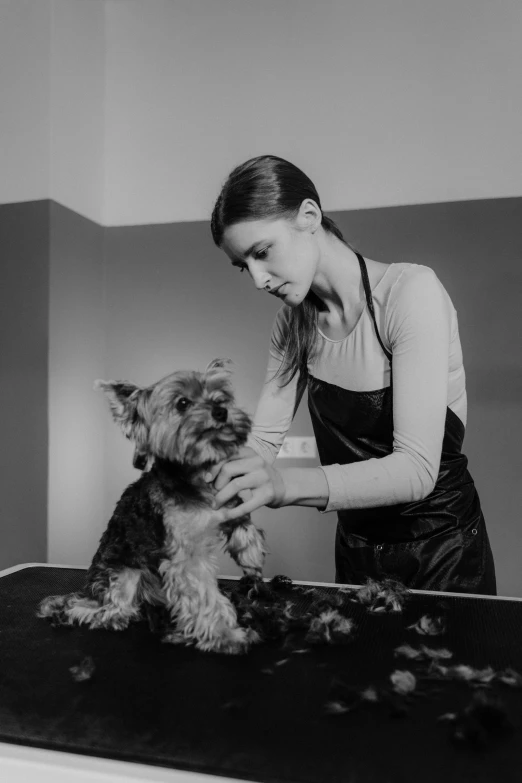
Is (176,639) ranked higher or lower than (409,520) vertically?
lower

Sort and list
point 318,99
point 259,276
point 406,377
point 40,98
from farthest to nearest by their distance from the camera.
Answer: point 318,99
point 40,98
point 259,276
point 406,377

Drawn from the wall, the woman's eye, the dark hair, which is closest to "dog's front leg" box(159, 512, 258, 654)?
the woman's eye

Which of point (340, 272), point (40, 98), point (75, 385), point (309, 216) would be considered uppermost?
point (40, 98)

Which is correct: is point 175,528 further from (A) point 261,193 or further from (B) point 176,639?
(A) point 261,193

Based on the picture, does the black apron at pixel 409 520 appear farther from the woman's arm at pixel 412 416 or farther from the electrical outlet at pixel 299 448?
the electrical outlet at pixel 299 448

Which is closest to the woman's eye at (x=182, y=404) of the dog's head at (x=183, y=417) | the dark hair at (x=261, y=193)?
the dog's head at (x=183, y=417)

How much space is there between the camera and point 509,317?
12.3 feet

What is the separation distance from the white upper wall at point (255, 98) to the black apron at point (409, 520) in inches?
82.0

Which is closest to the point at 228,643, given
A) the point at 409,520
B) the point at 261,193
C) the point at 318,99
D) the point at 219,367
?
the point at 219,367

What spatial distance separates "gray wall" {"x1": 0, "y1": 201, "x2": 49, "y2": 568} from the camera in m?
3.84

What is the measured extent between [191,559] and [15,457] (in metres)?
2.69

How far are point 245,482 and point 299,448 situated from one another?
237 cm

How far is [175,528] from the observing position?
149 cm

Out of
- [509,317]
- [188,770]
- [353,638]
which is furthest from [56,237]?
[188,770]
